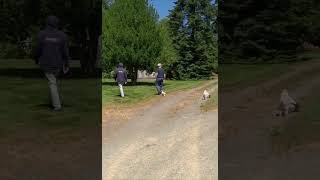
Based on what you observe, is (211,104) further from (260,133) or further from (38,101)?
(38,101)

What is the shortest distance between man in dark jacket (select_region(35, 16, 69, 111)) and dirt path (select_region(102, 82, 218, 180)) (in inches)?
61.5

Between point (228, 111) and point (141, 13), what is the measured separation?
8714 millimetres

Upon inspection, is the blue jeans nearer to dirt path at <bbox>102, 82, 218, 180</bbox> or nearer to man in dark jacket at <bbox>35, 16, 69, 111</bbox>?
dirt path at <bbox>102, 82, 218, 180</bbox>

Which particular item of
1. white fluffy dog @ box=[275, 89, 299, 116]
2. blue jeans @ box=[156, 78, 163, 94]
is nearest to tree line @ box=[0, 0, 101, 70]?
blue jeans @ box=[156, 78, 163, 94]

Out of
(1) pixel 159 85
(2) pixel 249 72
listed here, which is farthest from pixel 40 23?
(2) pixel 249 72

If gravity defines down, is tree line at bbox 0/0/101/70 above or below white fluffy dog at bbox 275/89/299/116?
above

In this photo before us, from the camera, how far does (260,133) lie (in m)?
10.7

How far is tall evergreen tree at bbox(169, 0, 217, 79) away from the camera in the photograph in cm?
2494

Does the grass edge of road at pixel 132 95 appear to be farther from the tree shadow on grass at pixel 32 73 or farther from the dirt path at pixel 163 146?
the tree shadow on grass at pixel 32 73

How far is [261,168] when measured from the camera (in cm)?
812

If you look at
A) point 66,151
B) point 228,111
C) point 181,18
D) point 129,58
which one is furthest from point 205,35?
point 66,151

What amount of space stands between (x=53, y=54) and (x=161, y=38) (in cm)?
1205

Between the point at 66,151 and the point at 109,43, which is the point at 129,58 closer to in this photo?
the point at 109,43

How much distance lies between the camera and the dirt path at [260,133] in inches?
309
